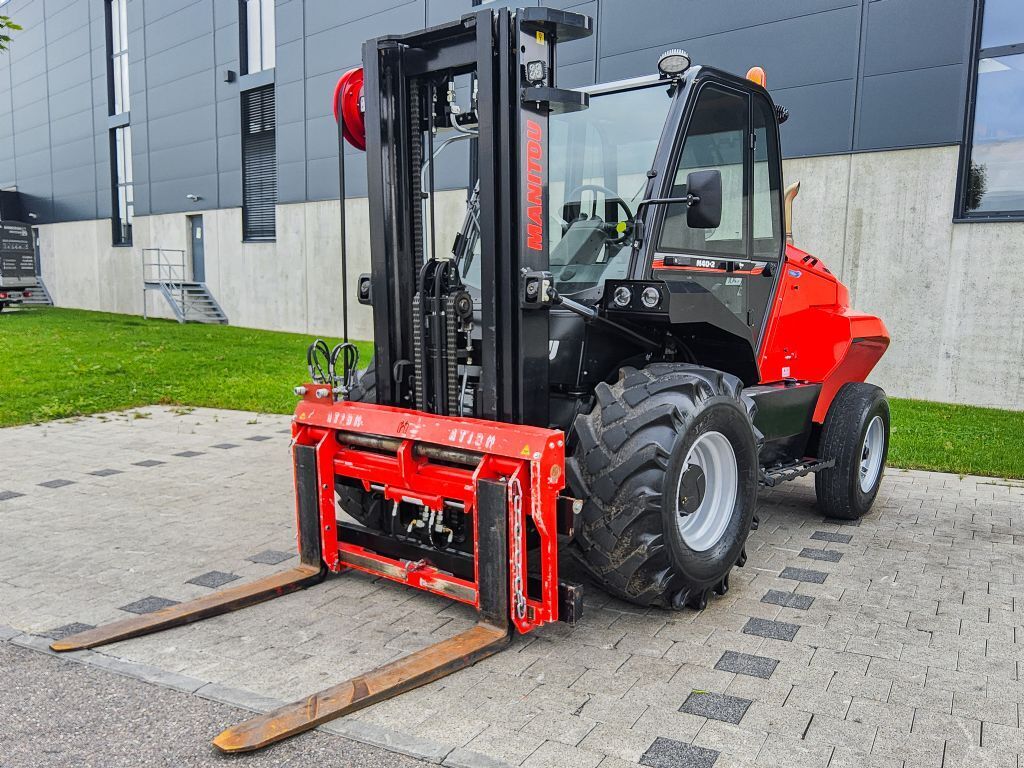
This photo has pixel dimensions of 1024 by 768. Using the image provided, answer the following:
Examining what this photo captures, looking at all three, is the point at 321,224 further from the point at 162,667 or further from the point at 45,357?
the point at 162,667

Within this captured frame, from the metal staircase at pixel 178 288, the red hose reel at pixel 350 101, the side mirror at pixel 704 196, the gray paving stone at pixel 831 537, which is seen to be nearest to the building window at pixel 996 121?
the gray paving stone at pixel 831 537

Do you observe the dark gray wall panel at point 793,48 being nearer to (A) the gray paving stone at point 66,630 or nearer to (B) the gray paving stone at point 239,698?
(A) the gray paving stone at point 66,630

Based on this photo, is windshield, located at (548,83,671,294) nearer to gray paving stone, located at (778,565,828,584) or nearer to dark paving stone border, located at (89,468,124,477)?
gray paving stone, located at (778,565,828,584)


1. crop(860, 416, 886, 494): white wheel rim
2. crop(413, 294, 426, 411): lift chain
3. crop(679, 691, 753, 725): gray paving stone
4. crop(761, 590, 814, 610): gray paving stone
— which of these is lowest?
crop(761, 590, 814, 610): gray paving stone

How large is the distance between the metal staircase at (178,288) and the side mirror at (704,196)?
22.0 m

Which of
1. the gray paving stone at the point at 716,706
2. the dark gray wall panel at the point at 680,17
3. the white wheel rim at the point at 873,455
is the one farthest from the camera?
the dark gray wall panel at the point at 680,17

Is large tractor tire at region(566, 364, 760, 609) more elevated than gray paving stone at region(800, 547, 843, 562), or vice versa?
large tractor tire at region(566, 364, 760, 609)

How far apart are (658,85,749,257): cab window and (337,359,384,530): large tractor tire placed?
1664 millimetres

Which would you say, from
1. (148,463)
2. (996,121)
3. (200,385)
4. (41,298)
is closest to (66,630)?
(148,463)

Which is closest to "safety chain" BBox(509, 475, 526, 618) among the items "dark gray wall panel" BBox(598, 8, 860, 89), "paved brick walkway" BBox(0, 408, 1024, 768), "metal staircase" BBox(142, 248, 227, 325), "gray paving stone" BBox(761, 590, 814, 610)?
"paved brick walkway" BBox(0, 408, 1024, 768)

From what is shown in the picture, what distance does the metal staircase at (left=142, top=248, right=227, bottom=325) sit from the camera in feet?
79.7

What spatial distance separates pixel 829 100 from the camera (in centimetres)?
1153

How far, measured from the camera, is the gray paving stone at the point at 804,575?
4.63 m

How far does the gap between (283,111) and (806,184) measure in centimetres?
1358
